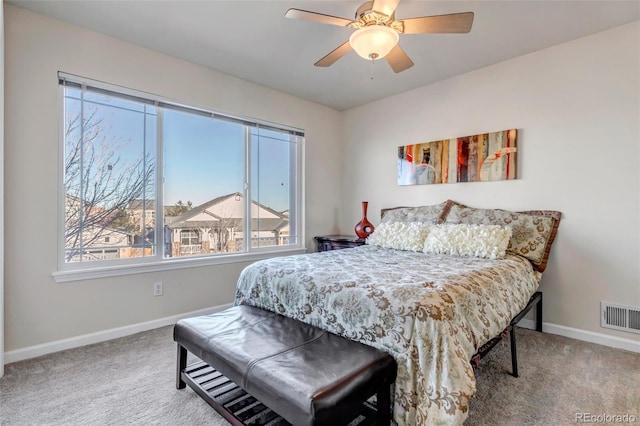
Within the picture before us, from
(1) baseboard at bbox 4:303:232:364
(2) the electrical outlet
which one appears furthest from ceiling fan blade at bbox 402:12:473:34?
(1) baseboard at bbox 4:303:232:364

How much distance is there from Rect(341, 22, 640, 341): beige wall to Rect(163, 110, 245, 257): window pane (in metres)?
2.34

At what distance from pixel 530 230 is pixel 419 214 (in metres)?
1.03

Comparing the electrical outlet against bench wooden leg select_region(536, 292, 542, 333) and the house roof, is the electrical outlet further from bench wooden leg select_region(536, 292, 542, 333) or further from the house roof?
bench wooden leg select_region(536, 292, 542, 333)

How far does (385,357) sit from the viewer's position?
4.64ft

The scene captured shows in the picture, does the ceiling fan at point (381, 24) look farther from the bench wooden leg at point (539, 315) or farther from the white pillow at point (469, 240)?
the bench wooden leg at point (539, 315)

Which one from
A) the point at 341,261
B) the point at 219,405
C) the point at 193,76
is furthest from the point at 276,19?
the point at 219,405

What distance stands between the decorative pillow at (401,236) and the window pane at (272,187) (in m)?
1.19

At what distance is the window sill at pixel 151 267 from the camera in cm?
246

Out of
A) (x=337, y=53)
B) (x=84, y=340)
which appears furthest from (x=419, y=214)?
(x=84, y=340)

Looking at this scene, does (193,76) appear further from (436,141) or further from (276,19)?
(436,141)

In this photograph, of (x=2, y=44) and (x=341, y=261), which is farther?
(x=341, y=261)

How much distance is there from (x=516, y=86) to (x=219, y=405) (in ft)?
11.4

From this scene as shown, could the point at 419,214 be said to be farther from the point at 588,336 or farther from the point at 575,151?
the point at 588,336

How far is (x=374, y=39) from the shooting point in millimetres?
1893
